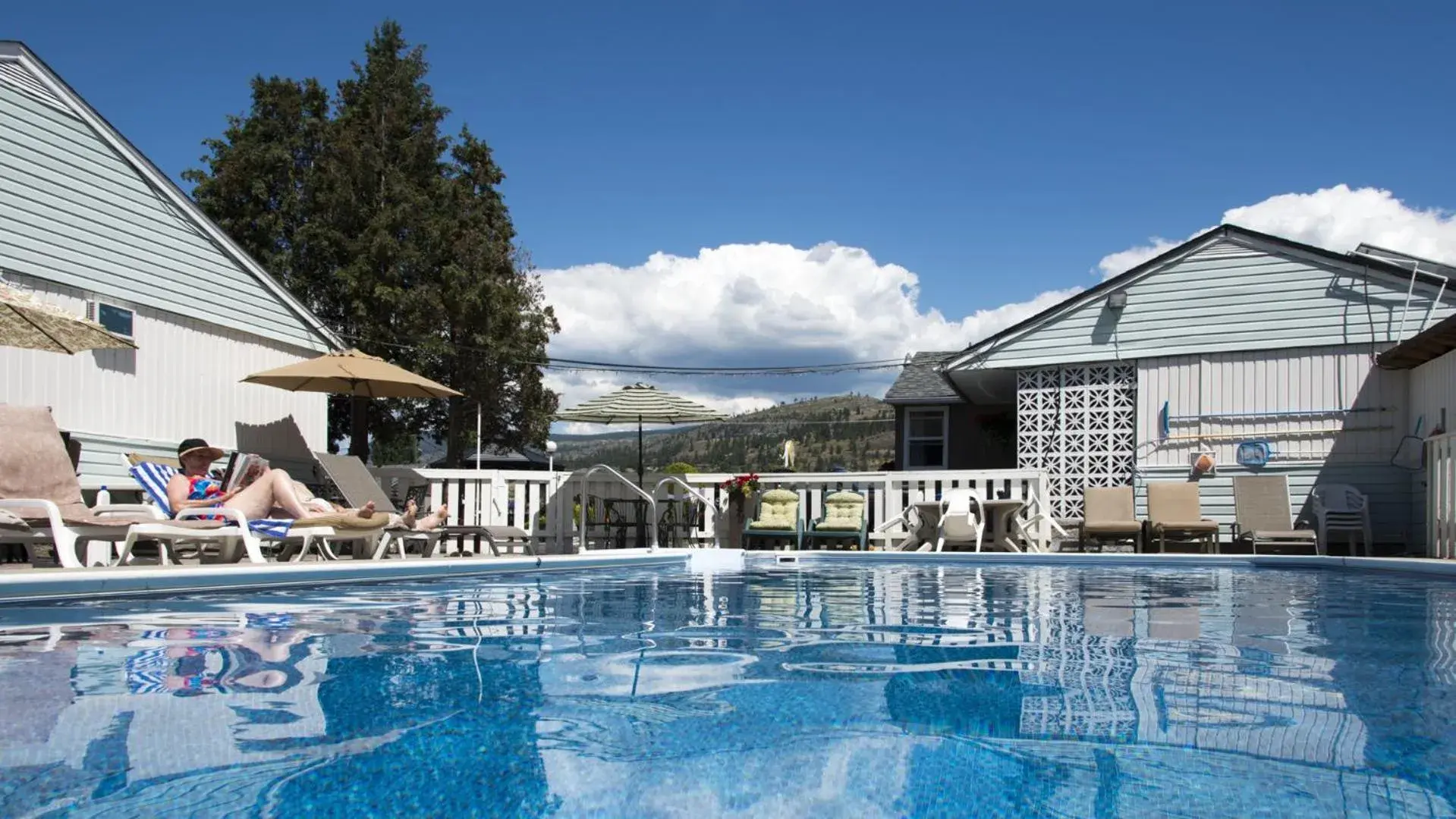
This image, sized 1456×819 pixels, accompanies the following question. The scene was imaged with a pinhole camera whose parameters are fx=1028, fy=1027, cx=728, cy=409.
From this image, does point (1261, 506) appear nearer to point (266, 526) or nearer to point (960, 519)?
point (960, 519)

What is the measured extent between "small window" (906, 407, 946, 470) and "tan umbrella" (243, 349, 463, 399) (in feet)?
38.5

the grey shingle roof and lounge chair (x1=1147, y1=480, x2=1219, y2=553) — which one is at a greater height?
the grey shingle roof

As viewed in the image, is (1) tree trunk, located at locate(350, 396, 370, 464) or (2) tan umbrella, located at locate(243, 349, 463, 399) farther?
(1) tree trunk, located at locate(350, 396, 370, 464)

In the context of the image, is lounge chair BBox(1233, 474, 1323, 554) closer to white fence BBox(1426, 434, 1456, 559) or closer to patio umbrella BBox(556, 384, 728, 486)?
white fence BBox(1426, 434, 1456, 559)

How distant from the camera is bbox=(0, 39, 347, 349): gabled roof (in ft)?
36.6

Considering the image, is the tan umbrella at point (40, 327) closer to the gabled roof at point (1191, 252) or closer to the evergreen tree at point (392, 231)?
the gabled roof at point (1191, 252)

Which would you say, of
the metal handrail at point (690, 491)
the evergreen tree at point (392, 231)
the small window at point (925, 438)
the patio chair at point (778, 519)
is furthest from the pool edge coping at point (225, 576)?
the evergreen tree at point (392, 231)

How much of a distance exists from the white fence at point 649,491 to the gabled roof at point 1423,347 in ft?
14.3

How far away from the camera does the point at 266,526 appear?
24.4 ft

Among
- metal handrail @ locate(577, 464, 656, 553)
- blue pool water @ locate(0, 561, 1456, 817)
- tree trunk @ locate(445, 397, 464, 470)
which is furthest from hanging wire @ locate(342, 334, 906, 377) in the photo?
blue pool water @ locate(0, 561, 1456, 817)

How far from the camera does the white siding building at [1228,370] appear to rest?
44.4 feet

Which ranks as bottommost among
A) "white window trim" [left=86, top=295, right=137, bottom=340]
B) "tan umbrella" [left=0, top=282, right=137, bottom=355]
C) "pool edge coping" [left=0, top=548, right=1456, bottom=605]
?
→ "pool edge coping" [left=0, top=548, right=1456, bottom=605]

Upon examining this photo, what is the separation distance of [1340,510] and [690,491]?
8341mm

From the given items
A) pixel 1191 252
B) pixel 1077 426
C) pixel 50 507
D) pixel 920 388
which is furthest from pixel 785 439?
pixel 50 507
